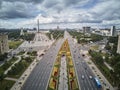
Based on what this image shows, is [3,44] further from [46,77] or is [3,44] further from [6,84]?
[46,77]

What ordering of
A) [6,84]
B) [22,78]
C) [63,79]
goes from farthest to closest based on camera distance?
[22,78] < [63,79] < [6,84]

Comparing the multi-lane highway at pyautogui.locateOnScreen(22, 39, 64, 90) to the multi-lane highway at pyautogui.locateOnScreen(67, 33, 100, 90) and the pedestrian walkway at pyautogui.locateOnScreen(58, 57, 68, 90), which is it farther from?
the multi-lane highway at pyautogui.locateOnScreen(67, 33, 100, 90)

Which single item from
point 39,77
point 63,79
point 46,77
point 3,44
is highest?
point 3,44

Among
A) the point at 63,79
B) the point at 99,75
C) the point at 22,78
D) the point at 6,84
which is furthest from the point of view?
the point at 99,75

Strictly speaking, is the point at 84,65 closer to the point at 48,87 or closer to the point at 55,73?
the point at 55,73

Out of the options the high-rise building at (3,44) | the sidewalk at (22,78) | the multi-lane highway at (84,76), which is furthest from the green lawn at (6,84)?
the high-rise building at (3,44)

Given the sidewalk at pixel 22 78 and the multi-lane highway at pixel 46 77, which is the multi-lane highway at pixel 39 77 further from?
the sidewalk at pixel 22 78

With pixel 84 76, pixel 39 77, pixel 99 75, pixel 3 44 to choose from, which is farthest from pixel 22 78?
pixel 3 44

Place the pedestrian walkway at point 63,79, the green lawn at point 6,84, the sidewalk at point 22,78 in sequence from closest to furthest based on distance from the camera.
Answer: the green lawn at point 6,84 → the pedestrian walkway at point 63,79 → the sidewalk at point 22,78

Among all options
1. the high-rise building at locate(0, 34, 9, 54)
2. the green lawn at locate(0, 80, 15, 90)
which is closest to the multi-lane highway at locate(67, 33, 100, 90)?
the green lawn at locate(0, 80, 15, 90)

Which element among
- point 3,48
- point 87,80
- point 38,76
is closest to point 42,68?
point 38,76

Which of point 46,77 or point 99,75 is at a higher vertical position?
point 99,75

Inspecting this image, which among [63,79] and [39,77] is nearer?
[63,79]
